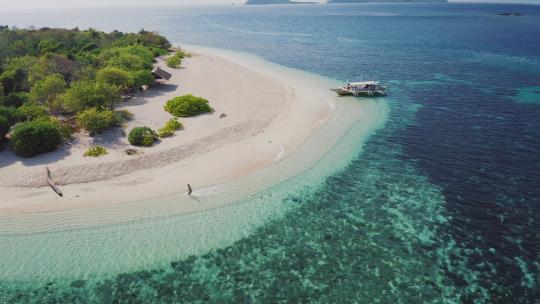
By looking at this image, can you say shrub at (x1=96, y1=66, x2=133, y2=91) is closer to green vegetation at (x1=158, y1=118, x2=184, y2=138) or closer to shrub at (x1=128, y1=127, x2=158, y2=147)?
green vegetation at (x1=158, y1=118, x2=184, y2=138)

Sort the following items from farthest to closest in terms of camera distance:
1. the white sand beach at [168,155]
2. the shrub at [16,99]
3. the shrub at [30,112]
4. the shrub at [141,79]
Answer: the shrub at [141,79] → the shrub at [16,99] → the shrub at [30,112] → the white sand beach at [168,155]

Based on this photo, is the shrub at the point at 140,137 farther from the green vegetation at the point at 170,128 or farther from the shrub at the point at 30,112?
the shrub at the point at 30,112

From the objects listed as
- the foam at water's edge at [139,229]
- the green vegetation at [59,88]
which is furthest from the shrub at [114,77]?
the foam at water's edge at [139,229]

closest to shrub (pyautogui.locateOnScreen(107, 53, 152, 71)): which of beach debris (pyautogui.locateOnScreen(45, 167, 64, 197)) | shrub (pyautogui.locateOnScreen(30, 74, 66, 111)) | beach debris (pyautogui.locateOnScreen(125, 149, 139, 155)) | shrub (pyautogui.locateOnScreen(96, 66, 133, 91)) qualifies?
shrub (pyautogui.locateOnScreen(96, 66, 133, 91))

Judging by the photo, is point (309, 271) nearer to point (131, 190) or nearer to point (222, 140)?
point (131, 190)

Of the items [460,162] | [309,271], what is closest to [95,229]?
[309,271]
